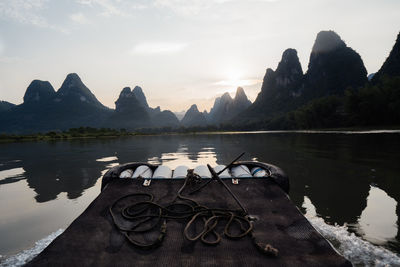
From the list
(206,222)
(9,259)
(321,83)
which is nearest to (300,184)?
(206,222)

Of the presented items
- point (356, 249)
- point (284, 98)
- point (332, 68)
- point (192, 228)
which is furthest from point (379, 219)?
point (284, 98)

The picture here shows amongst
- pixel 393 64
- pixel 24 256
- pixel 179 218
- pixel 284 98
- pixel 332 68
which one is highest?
pixel 332 68

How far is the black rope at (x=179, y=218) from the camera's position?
3.51 metres

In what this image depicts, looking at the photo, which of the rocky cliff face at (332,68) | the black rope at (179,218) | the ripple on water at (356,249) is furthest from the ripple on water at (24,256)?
the rocky cliff face at (332,68)

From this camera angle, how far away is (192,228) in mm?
3859

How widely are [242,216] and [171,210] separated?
1.27m

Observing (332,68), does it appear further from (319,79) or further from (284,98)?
(284,98)

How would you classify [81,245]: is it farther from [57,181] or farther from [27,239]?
[57,181]

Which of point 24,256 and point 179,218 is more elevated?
point 179,218

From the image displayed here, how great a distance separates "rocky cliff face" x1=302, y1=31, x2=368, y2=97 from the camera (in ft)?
468

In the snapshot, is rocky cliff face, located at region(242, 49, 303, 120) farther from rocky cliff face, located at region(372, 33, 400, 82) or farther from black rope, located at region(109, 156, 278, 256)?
black rope, located at region(109, 156, 278, 256)

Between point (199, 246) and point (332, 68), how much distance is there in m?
176

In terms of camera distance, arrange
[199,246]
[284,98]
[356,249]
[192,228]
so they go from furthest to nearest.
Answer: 1. [284,98]
2. [356,249]
3. [192,228]
4. [199,246]

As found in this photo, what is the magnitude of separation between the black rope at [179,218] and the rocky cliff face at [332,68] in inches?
6206
